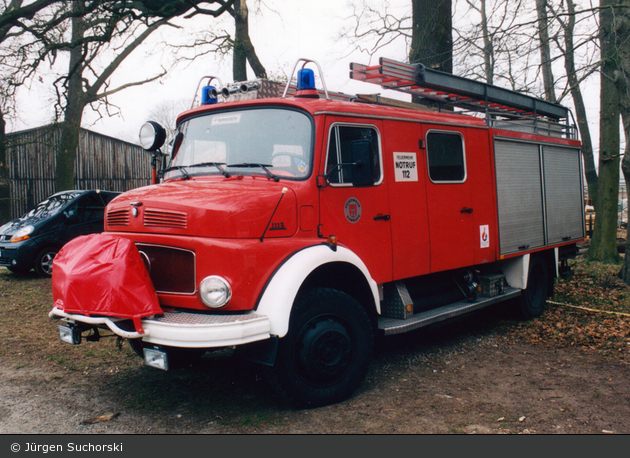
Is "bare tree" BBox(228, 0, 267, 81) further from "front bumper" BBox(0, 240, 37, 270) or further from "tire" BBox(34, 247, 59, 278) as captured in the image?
"front bumper" BBox(0, 240, 37, 270)

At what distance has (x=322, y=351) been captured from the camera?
4.40 metres

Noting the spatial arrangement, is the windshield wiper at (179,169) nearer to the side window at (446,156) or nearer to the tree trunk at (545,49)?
the side window at (446,156)

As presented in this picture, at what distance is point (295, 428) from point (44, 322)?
5.16 meters

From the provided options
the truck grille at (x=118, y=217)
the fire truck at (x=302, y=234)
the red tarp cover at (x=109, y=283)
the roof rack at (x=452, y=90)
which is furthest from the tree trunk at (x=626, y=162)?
the red tarp cover at (x=109, y=283)

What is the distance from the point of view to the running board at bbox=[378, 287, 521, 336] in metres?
5.14

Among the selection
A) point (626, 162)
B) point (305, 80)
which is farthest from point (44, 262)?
point (626, 162)

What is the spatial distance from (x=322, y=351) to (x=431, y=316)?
1651 mm

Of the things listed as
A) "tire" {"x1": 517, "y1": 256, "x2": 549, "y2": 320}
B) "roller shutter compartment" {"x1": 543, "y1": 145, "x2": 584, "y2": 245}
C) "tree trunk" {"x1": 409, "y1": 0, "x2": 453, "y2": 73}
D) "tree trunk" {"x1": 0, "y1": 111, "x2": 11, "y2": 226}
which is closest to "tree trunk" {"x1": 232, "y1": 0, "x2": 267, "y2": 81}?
"tree trunk" {"x1": 409, "y1": 0, "x2": 453, "y2": 73}

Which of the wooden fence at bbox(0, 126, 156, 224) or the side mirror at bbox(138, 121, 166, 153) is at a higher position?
the wooden fence at bbox(0, 126, 156, 224)

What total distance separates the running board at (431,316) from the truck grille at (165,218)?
2.19 meters

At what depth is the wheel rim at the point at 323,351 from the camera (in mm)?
4281

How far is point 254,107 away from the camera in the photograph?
4883mm

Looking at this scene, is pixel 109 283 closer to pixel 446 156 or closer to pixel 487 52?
pixel 446 156

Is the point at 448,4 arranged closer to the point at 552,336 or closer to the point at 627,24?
the point at 627,24
